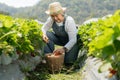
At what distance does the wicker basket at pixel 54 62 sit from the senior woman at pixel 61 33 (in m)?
0.17

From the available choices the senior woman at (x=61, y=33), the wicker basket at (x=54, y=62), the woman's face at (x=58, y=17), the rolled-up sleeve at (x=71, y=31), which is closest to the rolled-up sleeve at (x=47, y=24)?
the senior woman at (x=61, y=33)

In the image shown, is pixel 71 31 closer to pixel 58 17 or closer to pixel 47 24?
pixel 58 17

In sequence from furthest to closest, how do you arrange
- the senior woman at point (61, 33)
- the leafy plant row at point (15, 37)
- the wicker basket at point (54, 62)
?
the senior woman at point (61, 33), the wicker basket at point (54, 62), the leafy plant row at point (15, 37)

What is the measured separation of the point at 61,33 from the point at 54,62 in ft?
3.37

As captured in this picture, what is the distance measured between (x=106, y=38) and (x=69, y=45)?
4960 mm

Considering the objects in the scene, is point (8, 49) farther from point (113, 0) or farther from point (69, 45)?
point (113, 0)

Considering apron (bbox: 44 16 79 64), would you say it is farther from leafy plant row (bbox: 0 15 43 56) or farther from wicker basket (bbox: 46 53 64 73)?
wicker basket (bbox: 46 53 64 73)

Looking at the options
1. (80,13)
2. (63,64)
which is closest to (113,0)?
(80,13)

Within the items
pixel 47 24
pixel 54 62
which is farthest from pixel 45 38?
pixel 54 62

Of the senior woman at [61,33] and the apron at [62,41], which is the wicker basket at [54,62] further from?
the apron at [62,41]

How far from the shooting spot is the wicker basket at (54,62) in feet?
23.4

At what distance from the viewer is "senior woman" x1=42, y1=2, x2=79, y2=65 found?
7512 millimetres

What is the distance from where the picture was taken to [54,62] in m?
7.15

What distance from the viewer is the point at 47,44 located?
7898 mm
